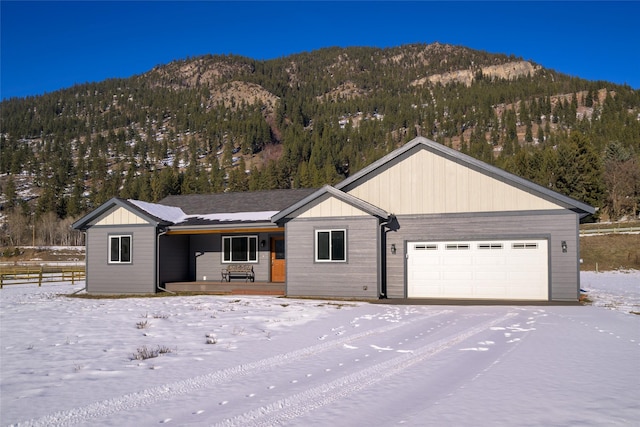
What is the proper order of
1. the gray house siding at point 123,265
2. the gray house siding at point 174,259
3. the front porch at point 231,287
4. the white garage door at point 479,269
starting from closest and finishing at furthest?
the white garage door at point 479,269 → the front porch at point 231,287 → the gray house siding at point 123,265 → the gray house siding at point 174,259

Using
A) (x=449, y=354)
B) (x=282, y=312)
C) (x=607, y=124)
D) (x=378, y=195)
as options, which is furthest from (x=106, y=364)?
(x=607, y=124)

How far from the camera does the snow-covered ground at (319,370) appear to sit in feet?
17.9

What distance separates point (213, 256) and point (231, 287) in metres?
2.40

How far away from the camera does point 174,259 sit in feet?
73.9

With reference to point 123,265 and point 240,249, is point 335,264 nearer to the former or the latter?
point 240,249

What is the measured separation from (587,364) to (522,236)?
1012cm

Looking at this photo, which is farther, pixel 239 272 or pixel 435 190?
pixel 239 272

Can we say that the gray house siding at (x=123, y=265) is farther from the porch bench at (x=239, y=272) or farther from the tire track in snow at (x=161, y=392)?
the tire track in snow at (x=161, y=392)

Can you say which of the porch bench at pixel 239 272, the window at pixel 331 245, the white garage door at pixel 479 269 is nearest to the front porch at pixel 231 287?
the porch bench at pixel 239 272

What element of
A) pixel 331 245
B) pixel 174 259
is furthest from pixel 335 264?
pixel 174 259

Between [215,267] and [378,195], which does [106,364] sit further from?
[215,267]

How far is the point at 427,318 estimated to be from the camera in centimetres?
1305

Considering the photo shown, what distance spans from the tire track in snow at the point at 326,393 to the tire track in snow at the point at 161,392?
3.97 feet

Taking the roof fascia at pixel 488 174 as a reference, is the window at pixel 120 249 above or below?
below
